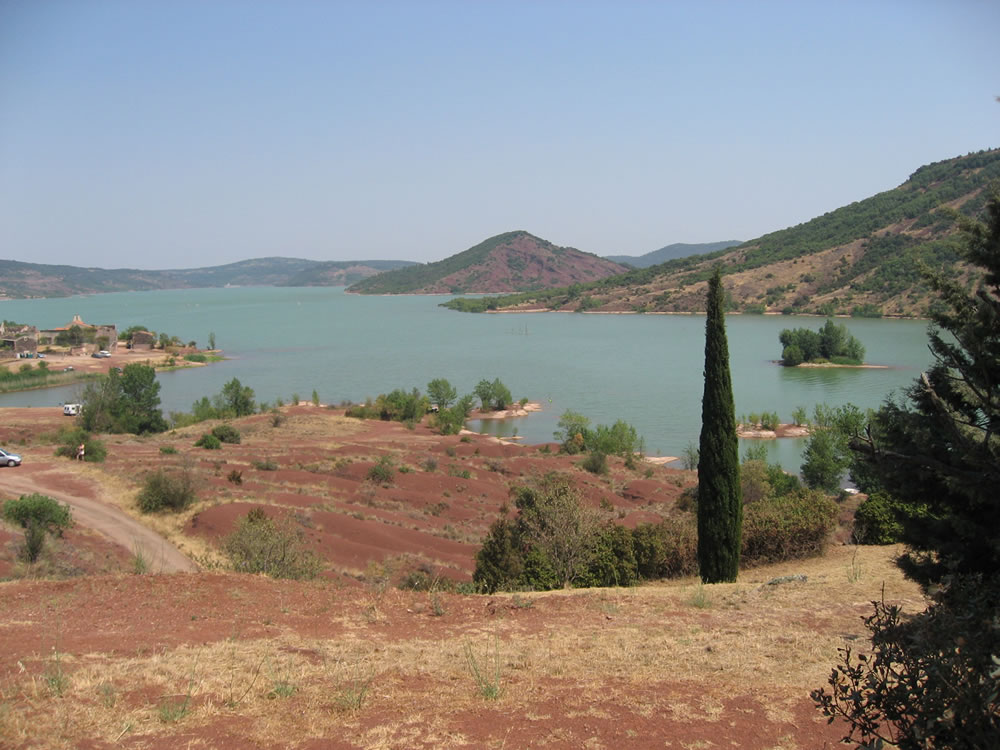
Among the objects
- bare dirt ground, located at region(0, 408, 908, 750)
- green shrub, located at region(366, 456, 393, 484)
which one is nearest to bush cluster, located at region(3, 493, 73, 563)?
bare dirt ground, located at region(0, 408, 908, 750)

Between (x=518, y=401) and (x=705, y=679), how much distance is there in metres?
60.2

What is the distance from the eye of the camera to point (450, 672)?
762 centimetres

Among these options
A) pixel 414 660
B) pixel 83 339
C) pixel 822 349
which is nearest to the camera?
pixel 414 660

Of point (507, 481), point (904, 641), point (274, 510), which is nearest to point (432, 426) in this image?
point (507, 481)

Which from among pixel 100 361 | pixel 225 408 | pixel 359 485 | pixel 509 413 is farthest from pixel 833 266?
pixel 359 485

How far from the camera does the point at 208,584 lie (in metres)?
11.4

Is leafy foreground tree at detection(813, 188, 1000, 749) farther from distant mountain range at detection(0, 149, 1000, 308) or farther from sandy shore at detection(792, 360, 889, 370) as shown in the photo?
distant mountain range at detection(0, 149, 1000, 308)

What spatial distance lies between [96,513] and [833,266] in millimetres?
141707

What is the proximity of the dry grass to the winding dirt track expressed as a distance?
25.4 feet

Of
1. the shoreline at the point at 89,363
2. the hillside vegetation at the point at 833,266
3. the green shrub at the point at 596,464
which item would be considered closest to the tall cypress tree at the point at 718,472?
the green shrub at the point at 596,464

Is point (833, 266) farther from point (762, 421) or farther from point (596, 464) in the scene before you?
point (596, 464)

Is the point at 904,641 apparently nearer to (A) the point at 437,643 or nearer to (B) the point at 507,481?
(A) the point at 437,643

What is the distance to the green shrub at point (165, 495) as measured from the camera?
22.8 m

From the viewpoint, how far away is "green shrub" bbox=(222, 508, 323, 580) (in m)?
14.1
